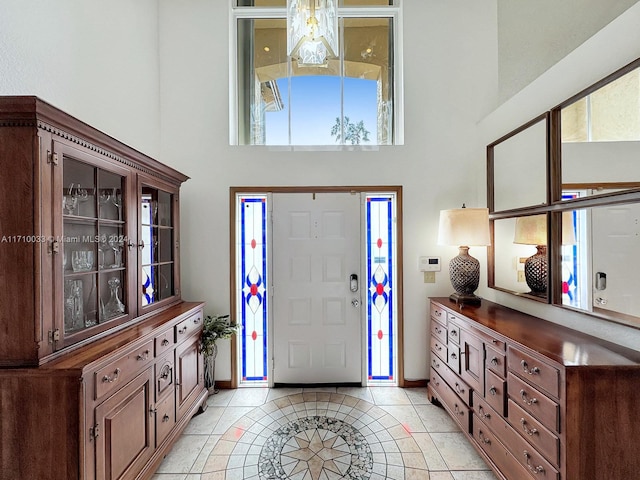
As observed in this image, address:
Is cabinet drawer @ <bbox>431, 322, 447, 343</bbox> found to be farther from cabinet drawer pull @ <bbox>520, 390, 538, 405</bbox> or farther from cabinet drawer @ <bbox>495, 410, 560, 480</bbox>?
cabinet drawer pull @ <bbox>520, 390, 538, 405</bbox>

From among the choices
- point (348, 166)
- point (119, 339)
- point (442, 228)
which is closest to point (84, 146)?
point (119, 339)

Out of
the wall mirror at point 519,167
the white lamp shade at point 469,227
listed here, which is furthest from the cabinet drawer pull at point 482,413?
the wall mirror at point 519,167

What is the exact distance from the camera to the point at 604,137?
1.67m

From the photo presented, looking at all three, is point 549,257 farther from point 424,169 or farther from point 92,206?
point 92,206

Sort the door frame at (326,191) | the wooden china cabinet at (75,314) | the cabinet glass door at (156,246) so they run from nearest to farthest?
the wooden china cabinet at (75,314) → the cabinet glass door at (156,246) → the door frame at (326,191)

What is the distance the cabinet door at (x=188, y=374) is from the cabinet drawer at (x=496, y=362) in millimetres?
2171

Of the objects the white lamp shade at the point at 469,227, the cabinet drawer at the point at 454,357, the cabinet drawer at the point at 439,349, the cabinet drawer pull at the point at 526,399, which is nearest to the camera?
the cabinet drawer pull at the point at 526,399

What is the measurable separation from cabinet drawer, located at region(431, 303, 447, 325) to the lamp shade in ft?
2.74

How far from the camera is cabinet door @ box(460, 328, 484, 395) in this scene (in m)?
2.04

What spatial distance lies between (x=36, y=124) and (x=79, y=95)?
1.02 metres

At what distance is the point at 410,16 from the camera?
3.04 meters

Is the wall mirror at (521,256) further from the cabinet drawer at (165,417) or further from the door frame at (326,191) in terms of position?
the cabinet drawer at (165,417)

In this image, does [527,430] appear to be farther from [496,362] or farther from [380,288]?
[380,288]

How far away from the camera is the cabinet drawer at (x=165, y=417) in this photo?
1.94 m
